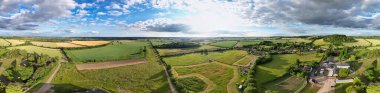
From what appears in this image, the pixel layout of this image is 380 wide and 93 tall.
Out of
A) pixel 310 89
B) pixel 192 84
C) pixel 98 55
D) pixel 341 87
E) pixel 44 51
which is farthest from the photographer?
pixel 44 51

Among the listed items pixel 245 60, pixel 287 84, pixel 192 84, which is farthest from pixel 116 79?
pixel 245 60

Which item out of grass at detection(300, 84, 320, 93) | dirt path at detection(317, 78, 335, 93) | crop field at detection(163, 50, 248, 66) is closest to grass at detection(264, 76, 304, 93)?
grass at detection(300, 84, 320, 93)

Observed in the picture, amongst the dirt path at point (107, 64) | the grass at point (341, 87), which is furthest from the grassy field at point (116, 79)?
the grass at point (341, 87)

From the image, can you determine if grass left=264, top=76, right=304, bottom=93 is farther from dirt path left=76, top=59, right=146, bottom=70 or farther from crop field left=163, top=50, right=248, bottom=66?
dirt path left=76, top=59, right=146, bottom=70

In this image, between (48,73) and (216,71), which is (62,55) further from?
(216,71)

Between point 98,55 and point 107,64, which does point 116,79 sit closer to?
point 107,64

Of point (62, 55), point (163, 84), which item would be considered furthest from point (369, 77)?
point (62, 55)

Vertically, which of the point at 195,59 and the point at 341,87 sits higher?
the point at 195,59
